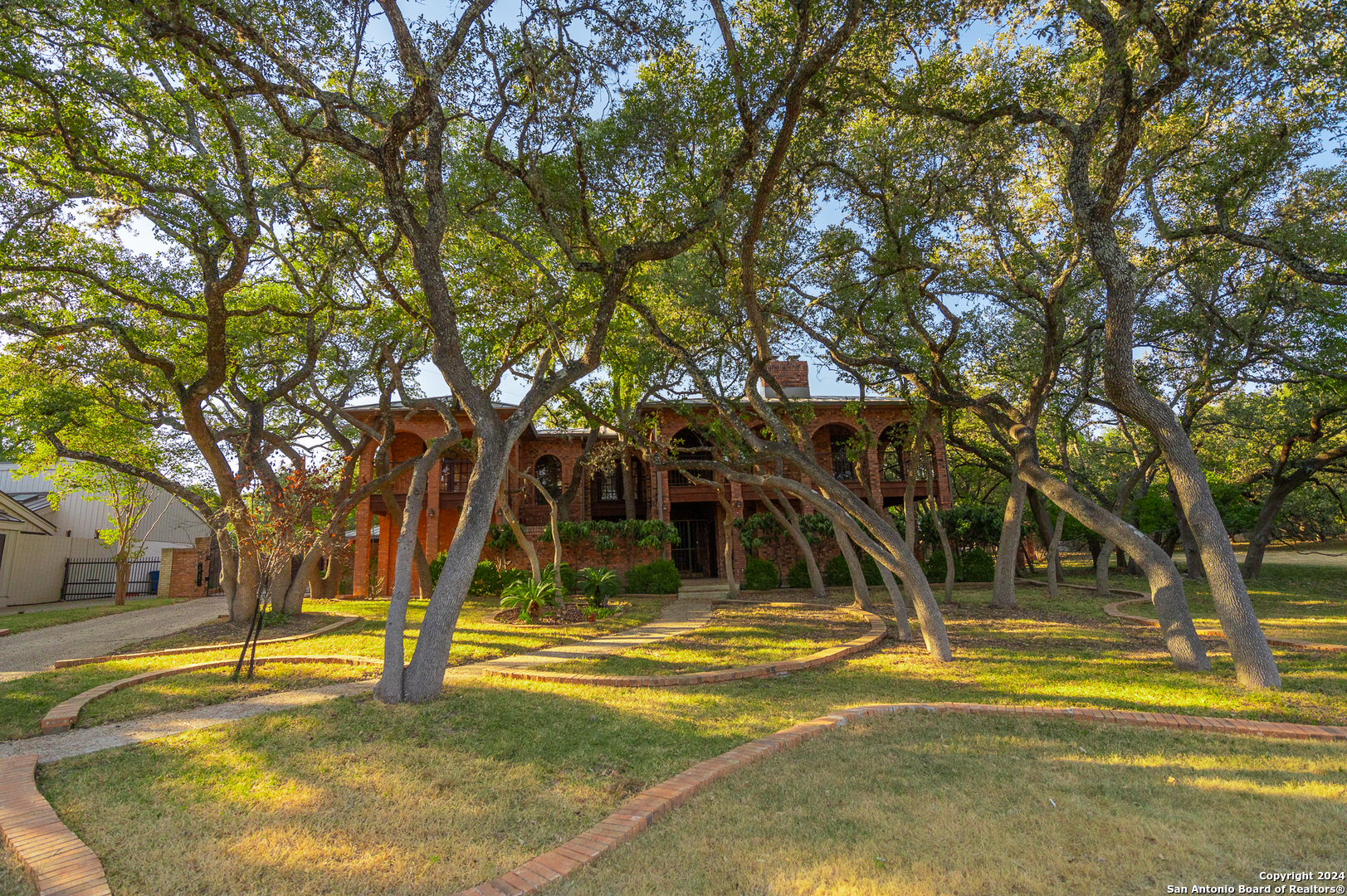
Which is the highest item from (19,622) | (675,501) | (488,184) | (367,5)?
(367,5)

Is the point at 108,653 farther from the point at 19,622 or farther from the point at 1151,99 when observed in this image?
the point at 1151,99

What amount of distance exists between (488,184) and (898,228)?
6.40 m

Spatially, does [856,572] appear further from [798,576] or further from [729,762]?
[729,762]

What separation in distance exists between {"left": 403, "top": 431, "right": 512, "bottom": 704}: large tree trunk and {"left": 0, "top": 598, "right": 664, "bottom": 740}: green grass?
→ 207cm

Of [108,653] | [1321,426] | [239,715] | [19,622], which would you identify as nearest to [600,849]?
[239,715]

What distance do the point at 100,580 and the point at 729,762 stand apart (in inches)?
1079

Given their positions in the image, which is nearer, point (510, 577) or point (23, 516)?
point (510, 577)

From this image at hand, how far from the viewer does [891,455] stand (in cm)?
2481

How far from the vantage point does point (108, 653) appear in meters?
9.59

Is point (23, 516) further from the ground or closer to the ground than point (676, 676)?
further from the ground

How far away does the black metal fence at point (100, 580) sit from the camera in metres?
21.1

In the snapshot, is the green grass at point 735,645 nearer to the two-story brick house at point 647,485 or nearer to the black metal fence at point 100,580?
the two-story brick house at point 647,485

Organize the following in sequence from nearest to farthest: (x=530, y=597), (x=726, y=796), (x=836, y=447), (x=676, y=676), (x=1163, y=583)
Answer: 1. (x=726, y=796)
2. (x=1163, y=583)
3. (x=676, y=676)
4. (x=530, y=597)
5. (x=836, y=447)

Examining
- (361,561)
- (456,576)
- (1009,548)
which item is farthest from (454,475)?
(1009,548)
